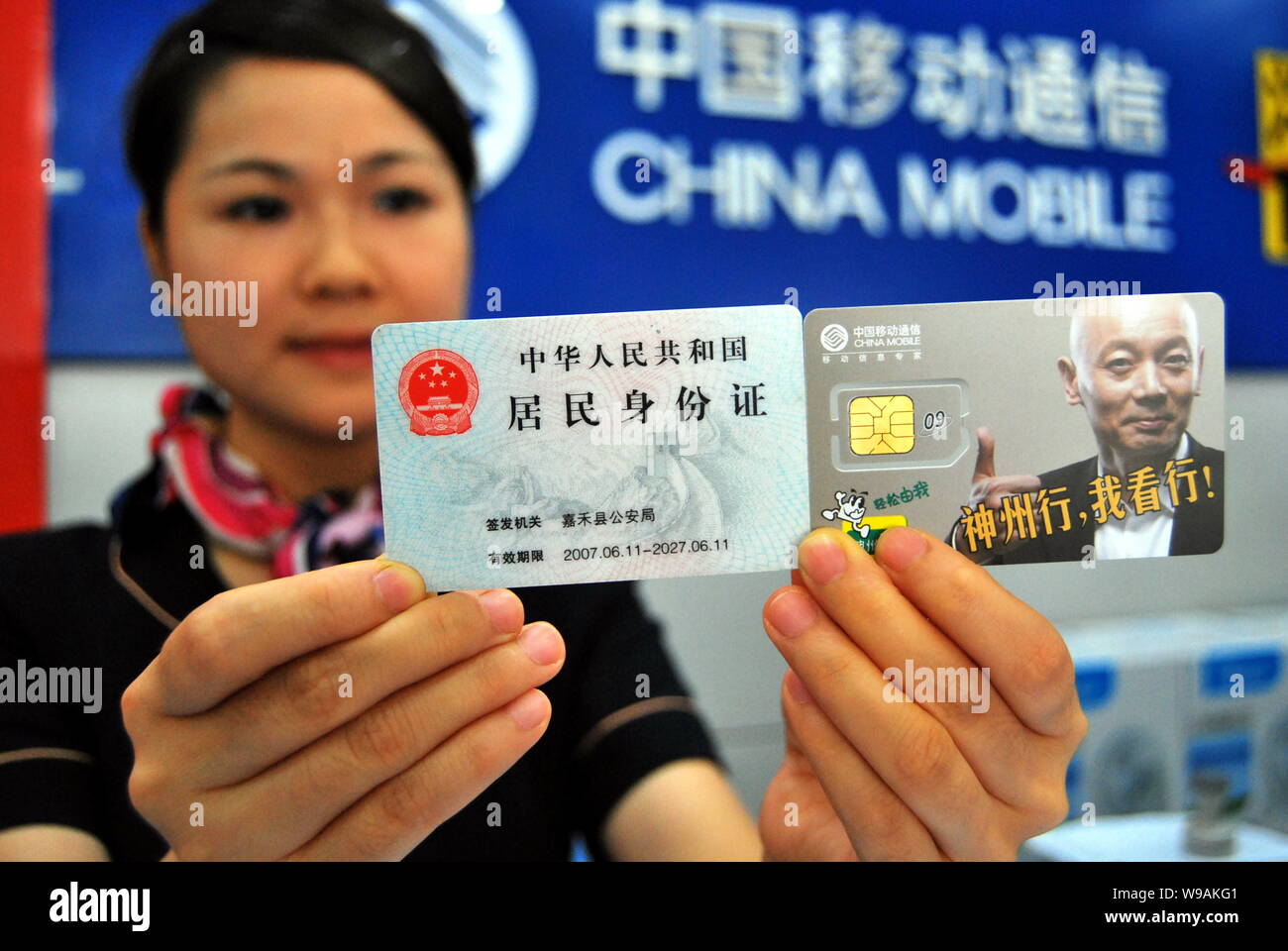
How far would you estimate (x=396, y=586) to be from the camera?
61cm

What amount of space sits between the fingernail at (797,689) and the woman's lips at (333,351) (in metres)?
0.57

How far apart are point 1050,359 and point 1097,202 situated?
2.64 feet

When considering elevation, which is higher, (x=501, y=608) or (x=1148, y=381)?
(x=1148, y=381)

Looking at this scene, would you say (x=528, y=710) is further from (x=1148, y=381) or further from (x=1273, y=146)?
(x=1273, y=146)

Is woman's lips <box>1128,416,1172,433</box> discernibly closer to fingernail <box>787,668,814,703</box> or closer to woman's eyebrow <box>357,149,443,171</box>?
fingernail <box>787,668,814,703</box>

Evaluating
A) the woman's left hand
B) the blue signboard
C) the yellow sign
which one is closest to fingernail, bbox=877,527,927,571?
the woman's left hand

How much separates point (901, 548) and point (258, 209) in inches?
30.1

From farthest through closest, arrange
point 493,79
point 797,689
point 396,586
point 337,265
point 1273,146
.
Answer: point 1273,146 → point 493,79 → point 337,265 → point 797,689 → point 396,586

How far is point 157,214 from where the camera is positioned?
977 mm

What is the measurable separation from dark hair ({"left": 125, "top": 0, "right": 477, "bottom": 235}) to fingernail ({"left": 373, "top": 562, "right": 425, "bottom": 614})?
59 cm

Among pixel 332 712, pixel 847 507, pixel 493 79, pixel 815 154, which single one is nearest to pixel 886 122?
pixel 815 154

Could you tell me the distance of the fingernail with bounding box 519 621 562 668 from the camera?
65 centimetres

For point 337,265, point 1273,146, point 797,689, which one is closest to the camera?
point 797,689
